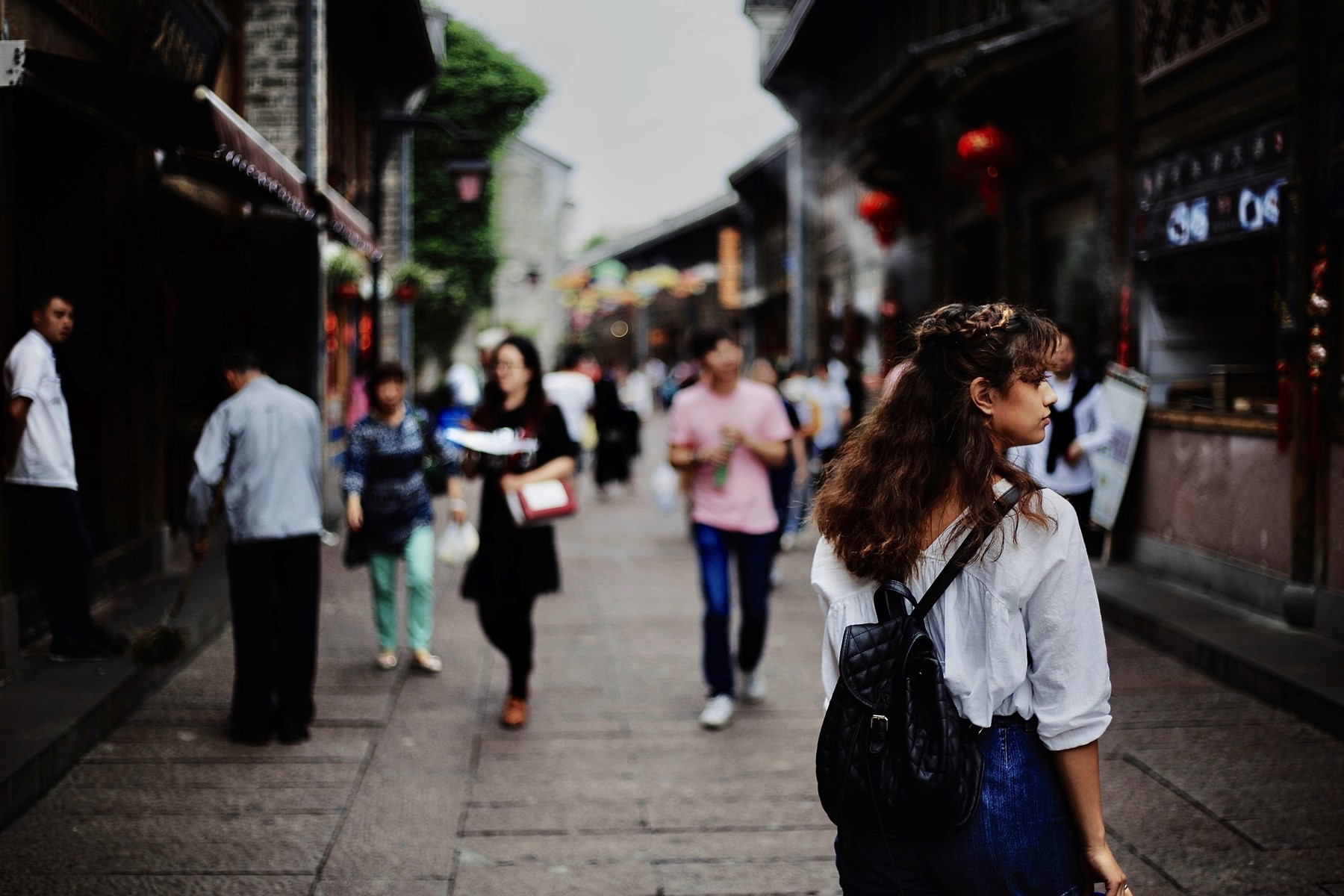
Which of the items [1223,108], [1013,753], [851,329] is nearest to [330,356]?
[851,329]

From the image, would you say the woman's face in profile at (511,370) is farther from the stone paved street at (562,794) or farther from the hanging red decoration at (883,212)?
the hanging red decoration at (883,212)

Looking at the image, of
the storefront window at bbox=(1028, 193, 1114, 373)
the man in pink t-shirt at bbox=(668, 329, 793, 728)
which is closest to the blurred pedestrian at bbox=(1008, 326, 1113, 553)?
the man in pink t-shirt at bbox=(668, 329, 793, 728)

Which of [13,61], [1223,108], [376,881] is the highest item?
[1223,108]

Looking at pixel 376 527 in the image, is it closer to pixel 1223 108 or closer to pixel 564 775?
pixel 564 775

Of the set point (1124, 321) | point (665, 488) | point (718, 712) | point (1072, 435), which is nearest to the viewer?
point (718, 712)

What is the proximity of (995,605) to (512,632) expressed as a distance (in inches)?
168

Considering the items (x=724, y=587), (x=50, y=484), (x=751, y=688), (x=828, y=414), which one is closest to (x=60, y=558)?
(x=50, y=484)

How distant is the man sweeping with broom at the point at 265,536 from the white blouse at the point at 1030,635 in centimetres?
422

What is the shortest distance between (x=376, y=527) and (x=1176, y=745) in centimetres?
405

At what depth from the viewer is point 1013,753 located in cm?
226

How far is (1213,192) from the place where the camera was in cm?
867

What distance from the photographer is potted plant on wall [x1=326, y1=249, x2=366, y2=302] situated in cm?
1617

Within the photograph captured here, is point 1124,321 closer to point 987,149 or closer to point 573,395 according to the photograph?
point 987,149

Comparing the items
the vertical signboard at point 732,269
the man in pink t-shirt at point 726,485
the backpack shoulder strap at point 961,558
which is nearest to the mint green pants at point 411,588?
the man in pink t-shirt at point 726,485
